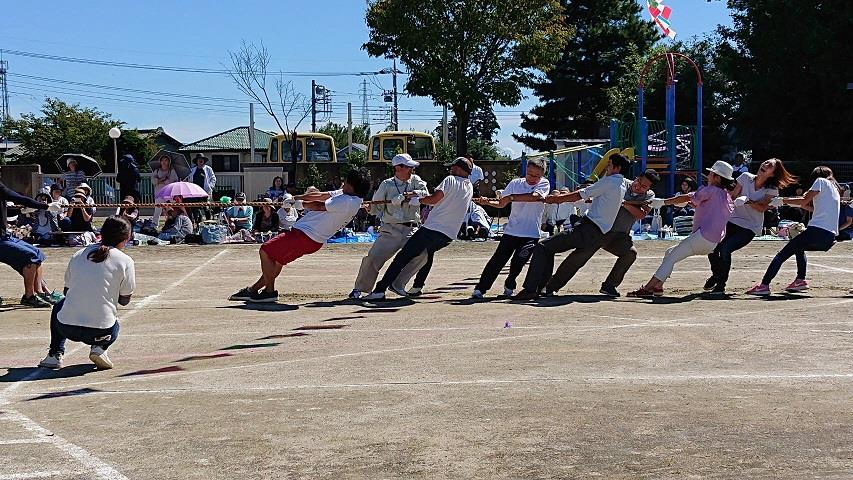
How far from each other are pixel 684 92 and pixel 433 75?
43.5 ft

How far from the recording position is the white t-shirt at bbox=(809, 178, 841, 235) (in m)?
12.9

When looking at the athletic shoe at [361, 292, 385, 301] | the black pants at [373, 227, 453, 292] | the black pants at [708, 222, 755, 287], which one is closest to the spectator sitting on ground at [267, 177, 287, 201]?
the athletic shoe at [361, 292, 385, 301]

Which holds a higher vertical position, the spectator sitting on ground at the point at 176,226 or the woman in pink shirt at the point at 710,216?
the woman in pink shirt at the point at 710,216

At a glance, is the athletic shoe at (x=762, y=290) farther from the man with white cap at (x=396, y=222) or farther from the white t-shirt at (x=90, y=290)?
the white t-shirt at (x=90, y=290)

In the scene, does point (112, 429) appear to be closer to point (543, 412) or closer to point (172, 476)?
point (172, 476)

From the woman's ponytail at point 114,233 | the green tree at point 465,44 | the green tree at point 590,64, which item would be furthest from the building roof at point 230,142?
the woman's ponytail at point 114,233

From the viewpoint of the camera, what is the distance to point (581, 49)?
57.9 metres

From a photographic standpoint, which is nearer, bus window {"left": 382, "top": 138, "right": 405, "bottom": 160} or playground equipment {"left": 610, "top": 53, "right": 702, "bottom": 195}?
playground equipment {"left": 610, "top": 53, "right": 702, "bottom": 195}

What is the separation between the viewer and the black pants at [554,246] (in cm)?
1259

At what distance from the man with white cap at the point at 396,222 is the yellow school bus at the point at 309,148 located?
26.9 metres

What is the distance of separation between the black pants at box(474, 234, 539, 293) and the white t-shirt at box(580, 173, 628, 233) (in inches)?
33.8

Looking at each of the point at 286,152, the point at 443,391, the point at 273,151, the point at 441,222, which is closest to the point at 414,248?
the point at 441,222

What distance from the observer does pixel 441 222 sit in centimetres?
1262

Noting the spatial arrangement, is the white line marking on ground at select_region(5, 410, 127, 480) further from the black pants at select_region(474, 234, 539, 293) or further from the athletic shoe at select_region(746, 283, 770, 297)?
the athletic shoe at select_region(746, 283, 770, 297)
